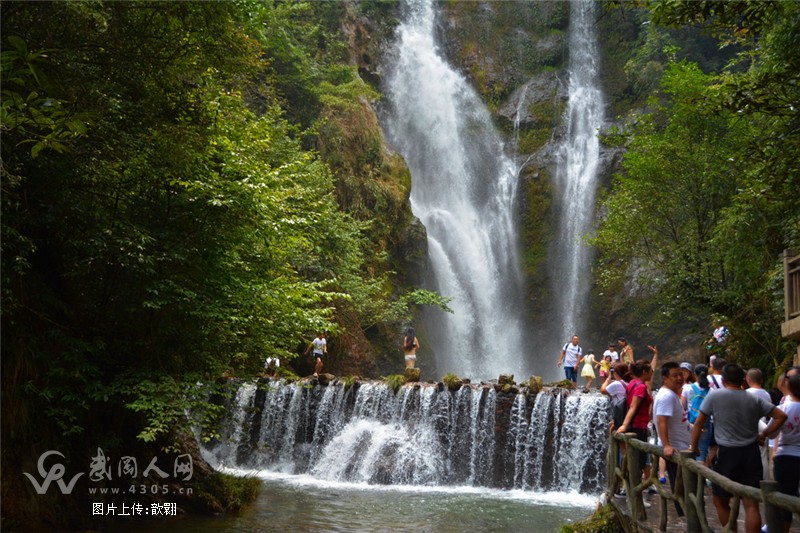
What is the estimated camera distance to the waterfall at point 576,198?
104 ft

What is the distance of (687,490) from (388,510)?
762 centimetres

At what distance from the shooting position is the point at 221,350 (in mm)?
10039

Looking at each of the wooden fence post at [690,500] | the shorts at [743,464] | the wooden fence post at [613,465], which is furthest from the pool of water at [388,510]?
the shorts at [743,464]

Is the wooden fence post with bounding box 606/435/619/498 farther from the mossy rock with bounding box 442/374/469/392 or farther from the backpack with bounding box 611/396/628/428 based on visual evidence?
the mossy rock with bounding box 442/374/469/392

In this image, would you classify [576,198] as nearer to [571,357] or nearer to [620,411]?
[571,357]

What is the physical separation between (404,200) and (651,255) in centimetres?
1149

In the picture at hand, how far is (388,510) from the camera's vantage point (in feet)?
41.1

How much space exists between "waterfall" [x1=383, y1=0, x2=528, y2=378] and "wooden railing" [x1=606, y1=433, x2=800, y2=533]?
21346mm

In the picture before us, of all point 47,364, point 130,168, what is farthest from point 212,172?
point 47,364

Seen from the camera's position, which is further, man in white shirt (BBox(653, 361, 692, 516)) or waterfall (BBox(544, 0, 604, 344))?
waterfall (BBox(544, 0, 604, 344))

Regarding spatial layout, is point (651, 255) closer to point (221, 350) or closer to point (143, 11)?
point (221, 350)

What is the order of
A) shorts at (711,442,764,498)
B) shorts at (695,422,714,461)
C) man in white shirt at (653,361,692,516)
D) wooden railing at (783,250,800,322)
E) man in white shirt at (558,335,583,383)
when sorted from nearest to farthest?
shorts at (711,442,764,498), man in white shirt at (653,361,692,516), shorts at (695,422,714,461), wooden railing at (783,250,800,322), man in white shirt at (558,335,583,383)

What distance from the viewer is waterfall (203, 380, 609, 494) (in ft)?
51.0

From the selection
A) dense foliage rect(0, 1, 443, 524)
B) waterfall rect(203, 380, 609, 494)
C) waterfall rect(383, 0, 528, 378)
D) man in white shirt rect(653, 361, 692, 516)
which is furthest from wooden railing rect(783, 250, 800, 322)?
waterfall rect(383, 0, 528, 378)
